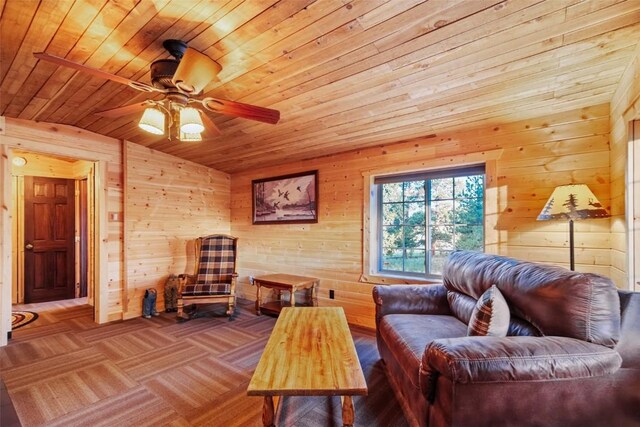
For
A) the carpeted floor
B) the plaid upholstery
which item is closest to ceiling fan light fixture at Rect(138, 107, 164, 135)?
the carpeted floor

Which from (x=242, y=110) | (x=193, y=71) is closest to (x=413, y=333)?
(x=242, y=110)

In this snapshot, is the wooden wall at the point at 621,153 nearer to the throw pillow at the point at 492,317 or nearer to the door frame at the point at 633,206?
the door frame at the point at 633,206

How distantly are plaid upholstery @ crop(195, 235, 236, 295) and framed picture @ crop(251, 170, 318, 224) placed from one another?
593 mm

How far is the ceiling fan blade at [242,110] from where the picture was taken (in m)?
1.88

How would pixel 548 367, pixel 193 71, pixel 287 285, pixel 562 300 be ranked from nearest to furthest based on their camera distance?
pixel 548 367 → pixel 562 300 → pixel 193 71 → pixel 287 285

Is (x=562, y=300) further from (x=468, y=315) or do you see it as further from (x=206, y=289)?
(x=206, y=289)

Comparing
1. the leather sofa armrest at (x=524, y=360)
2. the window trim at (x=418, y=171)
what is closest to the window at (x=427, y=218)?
the window trim at (x=418, y=171)

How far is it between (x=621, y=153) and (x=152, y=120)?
3098 mm

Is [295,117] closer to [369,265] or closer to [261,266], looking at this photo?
[369,265]

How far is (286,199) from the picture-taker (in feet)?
13.9

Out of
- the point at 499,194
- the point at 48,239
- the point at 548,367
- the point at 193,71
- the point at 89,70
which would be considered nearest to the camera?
the point at 548,367

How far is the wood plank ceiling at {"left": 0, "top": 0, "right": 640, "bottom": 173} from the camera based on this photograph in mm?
1533

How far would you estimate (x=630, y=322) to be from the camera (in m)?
1.37

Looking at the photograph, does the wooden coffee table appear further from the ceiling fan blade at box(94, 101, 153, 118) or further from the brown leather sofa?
the ceiling fan blade at box(94, 101, 153, 118)
